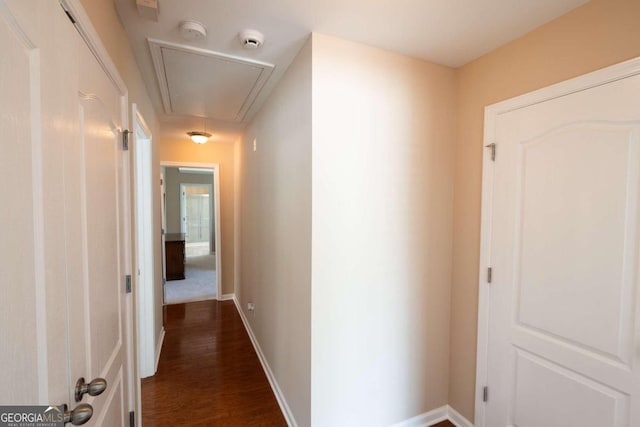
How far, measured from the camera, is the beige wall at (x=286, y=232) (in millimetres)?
1711

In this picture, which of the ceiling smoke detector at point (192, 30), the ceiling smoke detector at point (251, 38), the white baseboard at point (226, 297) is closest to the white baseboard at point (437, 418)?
the ceiling smoke detector at point (251, 38)

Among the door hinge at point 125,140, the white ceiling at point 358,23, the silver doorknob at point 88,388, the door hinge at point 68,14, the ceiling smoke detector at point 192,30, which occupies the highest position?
the white ceiling at point 358,23

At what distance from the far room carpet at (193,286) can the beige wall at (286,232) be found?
206 cm

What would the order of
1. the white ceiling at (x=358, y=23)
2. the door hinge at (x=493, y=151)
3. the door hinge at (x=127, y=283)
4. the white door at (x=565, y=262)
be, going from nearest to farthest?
the white door at (x=565, y=262)
the white ceiling at (x=358, y=23)
the door hinge at (x=127, y=283)
the door hinge at (x=493, y=151)

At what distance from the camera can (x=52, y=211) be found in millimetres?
675

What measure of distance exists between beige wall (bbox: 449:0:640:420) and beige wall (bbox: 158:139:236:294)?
350 centimetres

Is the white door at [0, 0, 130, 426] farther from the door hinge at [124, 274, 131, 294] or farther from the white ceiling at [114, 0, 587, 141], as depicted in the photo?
the white ceiling at [114, 0, 587, 141]

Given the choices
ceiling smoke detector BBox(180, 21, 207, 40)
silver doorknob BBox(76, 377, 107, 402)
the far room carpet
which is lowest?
the far room carpet

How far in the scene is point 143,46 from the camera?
5.64 feet

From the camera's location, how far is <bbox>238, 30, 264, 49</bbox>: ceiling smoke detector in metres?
1.58

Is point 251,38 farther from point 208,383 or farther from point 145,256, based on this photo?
point 208,383

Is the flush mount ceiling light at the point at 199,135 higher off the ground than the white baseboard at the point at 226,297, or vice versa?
the flush mount ceiling light at the point at 199,135

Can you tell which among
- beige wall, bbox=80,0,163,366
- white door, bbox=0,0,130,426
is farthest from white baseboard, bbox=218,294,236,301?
white door, bbox=0,0,130,426

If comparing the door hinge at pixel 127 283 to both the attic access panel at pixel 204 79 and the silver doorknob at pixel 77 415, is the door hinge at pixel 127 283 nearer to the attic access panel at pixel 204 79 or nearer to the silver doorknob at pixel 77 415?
the silver doorknob at pixel 77 415
